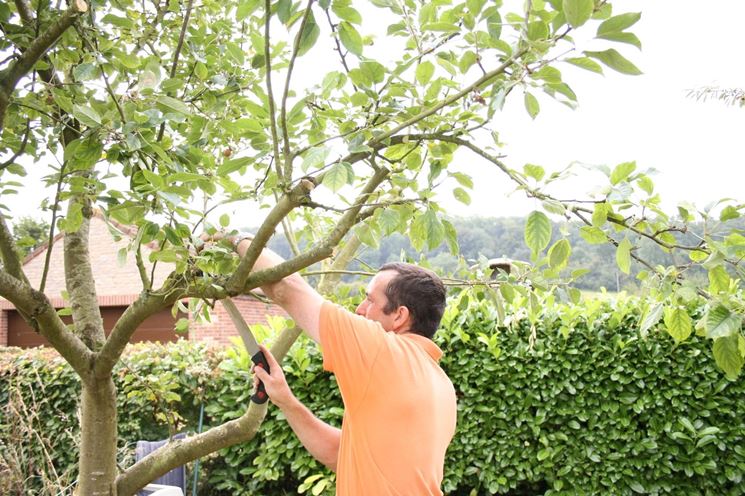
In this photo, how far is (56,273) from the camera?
16.6m

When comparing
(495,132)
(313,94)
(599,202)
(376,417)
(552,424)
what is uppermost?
(313,94)

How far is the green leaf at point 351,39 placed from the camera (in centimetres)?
133

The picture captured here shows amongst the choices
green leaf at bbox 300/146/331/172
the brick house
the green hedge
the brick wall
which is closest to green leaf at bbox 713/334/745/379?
green leaf at bbox 300/146/331/172

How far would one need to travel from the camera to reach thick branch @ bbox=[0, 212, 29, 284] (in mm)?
1751

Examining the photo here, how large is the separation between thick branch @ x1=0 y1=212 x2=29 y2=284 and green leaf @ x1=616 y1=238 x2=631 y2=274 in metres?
1.53

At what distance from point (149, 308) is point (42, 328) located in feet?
1.14

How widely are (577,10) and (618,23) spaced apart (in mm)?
84

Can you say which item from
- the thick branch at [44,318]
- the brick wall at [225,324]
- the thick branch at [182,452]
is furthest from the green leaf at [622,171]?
the brick wall at [225,324]

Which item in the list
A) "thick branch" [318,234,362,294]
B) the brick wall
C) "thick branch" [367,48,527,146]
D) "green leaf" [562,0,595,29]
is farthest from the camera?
the brick wall

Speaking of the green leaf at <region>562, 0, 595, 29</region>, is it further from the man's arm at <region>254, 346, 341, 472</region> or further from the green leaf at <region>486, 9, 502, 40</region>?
the man's arm at <region>254, 346, 341, 472</region>

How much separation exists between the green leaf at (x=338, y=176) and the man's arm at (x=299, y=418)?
2.65 ft

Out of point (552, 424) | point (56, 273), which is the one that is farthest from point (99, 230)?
point (552, 424)

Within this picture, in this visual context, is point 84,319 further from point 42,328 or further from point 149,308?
point 149,308

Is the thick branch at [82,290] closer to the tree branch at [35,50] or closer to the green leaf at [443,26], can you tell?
the tree branch at [35,50]
